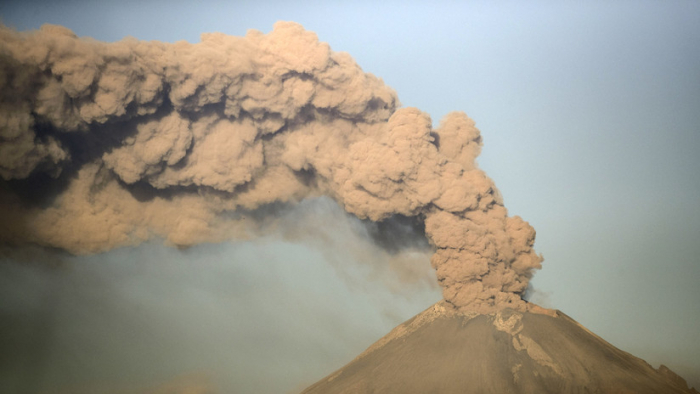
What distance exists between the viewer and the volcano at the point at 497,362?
16.0 m

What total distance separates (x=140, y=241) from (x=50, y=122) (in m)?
6.04

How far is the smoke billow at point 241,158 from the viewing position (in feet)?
53.7

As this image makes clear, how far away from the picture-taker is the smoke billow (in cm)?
1636

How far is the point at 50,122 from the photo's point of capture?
15297 millimetres

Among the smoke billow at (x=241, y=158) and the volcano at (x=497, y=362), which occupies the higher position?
the smoke billow at (x=241, y=158)

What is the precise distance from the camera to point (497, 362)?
1689 cm

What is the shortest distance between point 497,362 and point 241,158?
12.0 meters

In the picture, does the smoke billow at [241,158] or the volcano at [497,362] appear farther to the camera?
the smoke billow at [241,158]

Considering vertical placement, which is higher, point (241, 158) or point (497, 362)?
point (241, 158)

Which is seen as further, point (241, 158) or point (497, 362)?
point (241, 158)

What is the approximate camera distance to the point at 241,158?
1911 centimetres

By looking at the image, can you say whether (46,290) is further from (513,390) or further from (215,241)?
(513,390)

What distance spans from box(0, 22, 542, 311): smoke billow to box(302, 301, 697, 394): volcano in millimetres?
1092

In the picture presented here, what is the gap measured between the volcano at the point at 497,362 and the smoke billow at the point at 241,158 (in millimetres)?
1092
